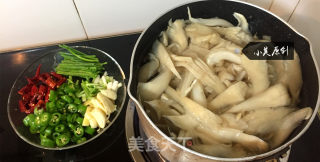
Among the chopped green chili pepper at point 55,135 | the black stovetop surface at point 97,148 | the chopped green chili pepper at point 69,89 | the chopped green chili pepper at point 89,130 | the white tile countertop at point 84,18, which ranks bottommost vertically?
the black stovetop surface at point 97,148

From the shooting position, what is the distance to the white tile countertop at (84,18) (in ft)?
3.47

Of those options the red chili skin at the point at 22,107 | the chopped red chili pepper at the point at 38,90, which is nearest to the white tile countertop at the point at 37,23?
the chopped red chili pepper at the point at 38,90

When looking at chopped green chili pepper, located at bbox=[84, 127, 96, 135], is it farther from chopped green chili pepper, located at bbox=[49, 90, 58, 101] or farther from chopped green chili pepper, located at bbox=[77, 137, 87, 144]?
chopped green chili pepper, located at bbox=[49, 90, 58, 101]

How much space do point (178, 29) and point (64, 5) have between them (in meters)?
0.46

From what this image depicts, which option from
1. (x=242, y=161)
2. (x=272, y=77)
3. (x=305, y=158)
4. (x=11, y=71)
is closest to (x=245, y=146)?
(x=242, y=161)

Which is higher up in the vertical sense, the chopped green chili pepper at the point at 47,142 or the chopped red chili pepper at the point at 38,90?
the chopped red chili pepper at the point at 38,90

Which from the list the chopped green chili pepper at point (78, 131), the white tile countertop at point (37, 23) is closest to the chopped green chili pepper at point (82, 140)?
the chopped green chili pepper at point (78, 131)

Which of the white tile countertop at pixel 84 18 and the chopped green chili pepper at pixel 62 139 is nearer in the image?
the chopped green chili pepper at pixel 62 139

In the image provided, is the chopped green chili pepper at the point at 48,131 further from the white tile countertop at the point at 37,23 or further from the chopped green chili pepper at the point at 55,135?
the white tile countertop at the point at 37,23

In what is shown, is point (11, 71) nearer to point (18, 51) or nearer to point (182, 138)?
point (18, 51)

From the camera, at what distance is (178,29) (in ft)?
2.97

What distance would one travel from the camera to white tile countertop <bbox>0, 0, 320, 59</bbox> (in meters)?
1.06

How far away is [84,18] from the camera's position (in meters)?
1.13

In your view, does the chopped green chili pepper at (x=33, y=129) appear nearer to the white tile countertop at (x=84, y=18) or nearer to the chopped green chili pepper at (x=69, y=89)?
the chopped green chili pepper at (x=69, y=89)
